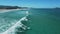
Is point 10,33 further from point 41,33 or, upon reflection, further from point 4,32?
point 41,33

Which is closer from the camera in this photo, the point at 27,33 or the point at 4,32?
the point at 4,32

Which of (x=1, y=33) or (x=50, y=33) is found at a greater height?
(x=1, y=33)

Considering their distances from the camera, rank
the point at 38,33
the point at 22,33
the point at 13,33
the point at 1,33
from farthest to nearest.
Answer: the point at 38,33, the point at 22,33, the point at 13,33, the point at 1,33

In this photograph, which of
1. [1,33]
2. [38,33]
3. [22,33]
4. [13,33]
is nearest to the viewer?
[1,33]

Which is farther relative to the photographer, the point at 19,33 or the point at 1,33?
the point at 19,33

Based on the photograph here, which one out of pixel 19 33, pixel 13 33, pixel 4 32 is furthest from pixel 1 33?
pixel 19 33

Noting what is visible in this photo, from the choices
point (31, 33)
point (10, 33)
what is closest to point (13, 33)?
point (10, 33)

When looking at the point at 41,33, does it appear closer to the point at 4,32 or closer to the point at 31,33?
the point at 31,33
